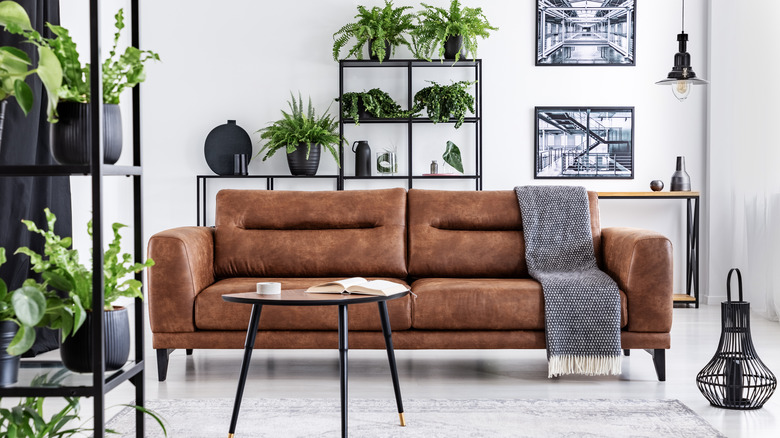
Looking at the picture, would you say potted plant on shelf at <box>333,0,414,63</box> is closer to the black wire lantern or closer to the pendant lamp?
the pendant lamp

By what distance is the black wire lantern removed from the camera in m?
2.78

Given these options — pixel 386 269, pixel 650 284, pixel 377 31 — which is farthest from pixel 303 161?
pixel 650 284

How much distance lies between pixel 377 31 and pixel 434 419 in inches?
125

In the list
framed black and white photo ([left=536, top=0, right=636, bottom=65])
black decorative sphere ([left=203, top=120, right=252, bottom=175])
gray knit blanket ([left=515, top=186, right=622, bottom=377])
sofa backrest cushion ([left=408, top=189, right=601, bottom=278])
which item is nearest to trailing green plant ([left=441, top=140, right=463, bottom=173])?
framed black and white photo ([left=536, top=0, right=636, bottom=65])

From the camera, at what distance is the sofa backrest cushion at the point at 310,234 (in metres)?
3.66

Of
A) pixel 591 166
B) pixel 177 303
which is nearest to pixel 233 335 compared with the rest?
pixel 177 303

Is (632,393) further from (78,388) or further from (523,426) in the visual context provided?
(78,388)

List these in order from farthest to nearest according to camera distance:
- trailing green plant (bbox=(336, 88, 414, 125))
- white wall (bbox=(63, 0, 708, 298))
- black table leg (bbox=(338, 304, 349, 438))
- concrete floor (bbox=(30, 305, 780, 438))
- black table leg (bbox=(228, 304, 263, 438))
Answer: white wall (bbox=(63, 0, 708, 298)) < trailing green plant (bbox=(336, 88, 414, 125)) < concrete floor (bbox=(30, 305, 780, 438)) < black table leg (bbox=(228, 304, 263, 438)) < black table leg (bbox=(338, 304, 349, 438))

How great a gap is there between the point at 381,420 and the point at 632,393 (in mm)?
1045

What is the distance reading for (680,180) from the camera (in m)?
5.20

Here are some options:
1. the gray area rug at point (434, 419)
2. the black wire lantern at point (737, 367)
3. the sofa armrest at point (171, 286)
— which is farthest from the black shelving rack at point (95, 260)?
the black wire lantern at point (737, 367)

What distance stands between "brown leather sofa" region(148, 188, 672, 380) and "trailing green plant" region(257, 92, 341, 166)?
4.66 feet

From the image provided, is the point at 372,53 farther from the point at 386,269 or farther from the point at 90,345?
the point at 90,345

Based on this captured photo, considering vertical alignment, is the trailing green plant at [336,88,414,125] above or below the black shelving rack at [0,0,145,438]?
above
